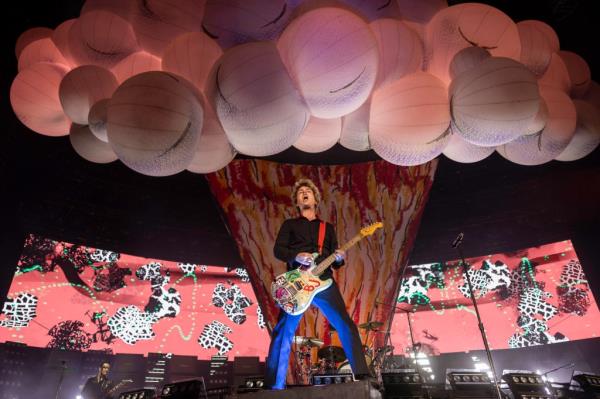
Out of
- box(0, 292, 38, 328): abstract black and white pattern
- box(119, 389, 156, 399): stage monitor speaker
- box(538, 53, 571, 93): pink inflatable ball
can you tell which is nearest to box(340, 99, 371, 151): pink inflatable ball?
box(538, 53, 571, 93): pink inflatable ball

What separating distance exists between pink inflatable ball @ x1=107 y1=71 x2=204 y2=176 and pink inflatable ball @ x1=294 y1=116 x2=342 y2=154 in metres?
1.04

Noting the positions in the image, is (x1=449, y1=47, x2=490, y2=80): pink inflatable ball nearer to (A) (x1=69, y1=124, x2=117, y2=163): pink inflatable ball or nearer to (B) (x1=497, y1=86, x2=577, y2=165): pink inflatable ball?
(B) (x1=497, y1=86, x2=577, y2=165): pink inflatable ball

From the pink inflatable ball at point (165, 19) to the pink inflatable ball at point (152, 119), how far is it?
Answer: 732 millimetres

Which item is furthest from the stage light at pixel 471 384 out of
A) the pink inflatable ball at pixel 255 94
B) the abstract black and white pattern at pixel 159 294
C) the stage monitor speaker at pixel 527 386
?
the abstract black and white pattern at pixel 159 294

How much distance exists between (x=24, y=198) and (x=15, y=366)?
314cm

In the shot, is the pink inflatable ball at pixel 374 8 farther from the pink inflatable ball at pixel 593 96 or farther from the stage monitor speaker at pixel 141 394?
the stage monitor speaker at pixel 141 394

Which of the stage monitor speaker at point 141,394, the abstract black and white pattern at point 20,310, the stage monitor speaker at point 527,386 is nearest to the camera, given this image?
the stage monitor speaker at point 527,386

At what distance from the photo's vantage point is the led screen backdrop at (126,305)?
666cm

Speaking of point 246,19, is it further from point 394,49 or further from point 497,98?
point 497,98

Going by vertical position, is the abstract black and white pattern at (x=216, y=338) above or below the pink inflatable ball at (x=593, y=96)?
below

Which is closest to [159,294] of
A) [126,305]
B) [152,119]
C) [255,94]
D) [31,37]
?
[126,305]

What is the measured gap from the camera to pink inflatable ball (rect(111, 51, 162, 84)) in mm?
2777

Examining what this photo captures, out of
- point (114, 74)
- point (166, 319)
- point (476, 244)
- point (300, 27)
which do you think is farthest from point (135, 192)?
point (476, 244)

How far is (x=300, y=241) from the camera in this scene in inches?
106
